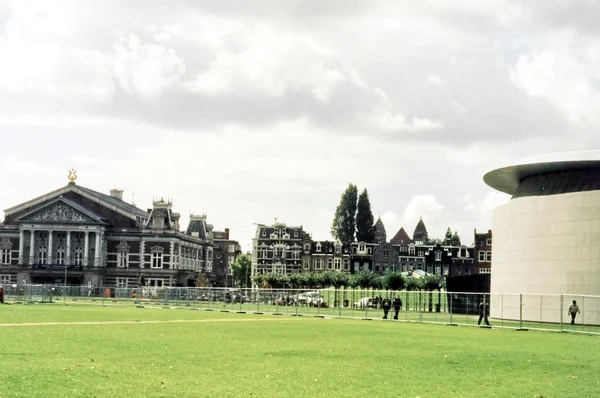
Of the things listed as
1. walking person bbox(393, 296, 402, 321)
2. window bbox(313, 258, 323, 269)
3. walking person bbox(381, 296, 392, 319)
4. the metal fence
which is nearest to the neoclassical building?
window bbox(313, 258, 323, 269)

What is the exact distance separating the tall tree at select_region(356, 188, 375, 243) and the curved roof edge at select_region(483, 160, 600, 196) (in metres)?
85.9

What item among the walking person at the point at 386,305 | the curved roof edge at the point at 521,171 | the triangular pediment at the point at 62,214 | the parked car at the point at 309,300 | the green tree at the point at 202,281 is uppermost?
the curved roof edge at the point at 521,171

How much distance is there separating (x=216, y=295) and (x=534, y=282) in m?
30.0

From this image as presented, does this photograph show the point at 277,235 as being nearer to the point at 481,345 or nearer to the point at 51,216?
the point at 51,216

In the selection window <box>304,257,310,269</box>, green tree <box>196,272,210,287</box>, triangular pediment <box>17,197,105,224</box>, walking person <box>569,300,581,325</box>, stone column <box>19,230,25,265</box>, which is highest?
triangular pediment <box>17,197,105,224</box>

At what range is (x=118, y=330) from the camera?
3778cm

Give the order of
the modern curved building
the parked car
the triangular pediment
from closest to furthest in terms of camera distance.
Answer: the modern curved building
the parked car
the triangular pediment

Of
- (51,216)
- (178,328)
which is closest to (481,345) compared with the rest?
(178,328)

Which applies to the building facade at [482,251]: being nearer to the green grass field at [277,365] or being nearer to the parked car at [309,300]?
the parked car at [309,300]

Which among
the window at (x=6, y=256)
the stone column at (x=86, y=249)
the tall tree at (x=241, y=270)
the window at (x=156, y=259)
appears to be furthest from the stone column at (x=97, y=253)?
the tall tree at (x=241, y=270)

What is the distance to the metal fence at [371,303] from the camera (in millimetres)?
56000

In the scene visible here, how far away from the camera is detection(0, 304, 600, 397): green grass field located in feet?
60.0

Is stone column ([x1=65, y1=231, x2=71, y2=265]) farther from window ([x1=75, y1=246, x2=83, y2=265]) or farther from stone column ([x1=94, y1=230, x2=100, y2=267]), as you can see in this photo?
stone column ([x1=94, y1=230, x2=100, y2=267])

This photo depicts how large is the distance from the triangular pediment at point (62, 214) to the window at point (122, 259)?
21.8 feet
